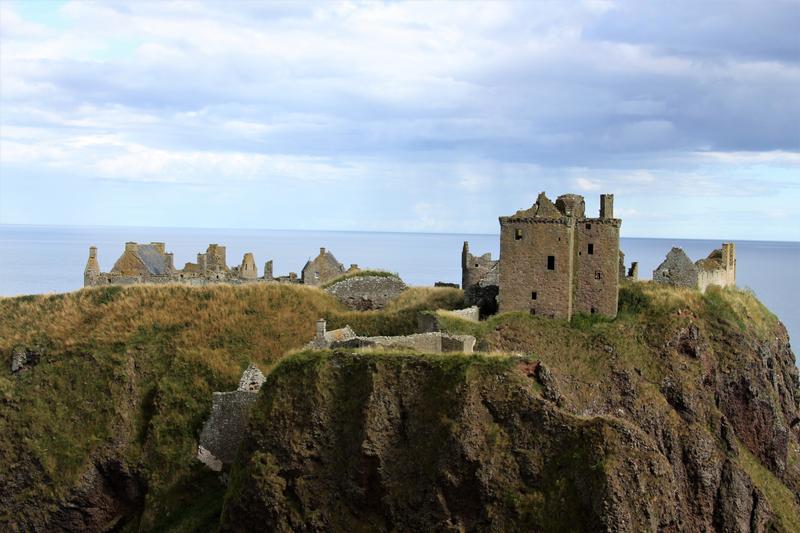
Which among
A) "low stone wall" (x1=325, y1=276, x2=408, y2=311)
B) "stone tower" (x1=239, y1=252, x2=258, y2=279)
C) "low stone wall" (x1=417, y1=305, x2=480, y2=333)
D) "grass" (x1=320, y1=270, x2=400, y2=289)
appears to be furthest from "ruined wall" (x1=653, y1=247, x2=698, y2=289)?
"stone tower" (x1=239, y1=252, x2=258, y2=279)

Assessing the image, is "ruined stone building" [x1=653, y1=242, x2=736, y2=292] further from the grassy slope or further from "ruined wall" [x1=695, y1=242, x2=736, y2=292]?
the grassy slope

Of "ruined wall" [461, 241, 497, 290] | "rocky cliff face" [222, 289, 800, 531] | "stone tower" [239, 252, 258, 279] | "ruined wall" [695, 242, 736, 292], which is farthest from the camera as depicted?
"stone tower" [239, 252, 258, 279]

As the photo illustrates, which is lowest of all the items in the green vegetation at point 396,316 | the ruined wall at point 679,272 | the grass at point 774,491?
the grass at point 774,491

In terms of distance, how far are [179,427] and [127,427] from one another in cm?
300

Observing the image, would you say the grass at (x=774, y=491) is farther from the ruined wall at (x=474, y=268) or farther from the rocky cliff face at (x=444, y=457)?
the ruined wall at (x=474, y=268)

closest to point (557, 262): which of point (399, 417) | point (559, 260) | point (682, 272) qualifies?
point (559, 260)

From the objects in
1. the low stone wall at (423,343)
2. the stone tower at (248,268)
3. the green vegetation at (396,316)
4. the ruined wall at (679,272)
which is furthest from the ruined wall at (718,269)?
the stone tower at (248,268)

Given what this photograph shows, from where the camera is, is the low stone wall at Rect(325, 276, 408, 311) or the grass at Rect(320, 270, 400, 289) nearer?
the low stone wall at Rect(325, 276, 408, 311)

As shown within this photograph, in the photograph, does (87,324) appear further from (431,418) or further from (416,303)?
(431,418)

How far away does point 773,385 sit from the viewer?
49906 mm

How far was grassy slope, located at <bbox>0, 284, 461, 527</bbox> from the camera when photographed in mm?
41094

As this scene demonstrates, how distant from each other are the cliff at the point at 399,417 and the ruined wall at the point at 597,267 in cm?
105

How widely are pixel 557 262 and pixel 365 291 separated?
12571 mm

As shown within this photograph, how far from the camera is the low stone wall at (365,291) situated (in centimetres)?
5306
